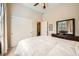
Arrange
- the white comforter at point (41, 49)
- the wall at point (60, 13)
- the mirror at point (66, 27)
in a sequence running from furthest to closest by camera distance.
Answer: the mirror at point (66, 27) → the wall at point (60, 13) → the white comforter at point (41, 49)

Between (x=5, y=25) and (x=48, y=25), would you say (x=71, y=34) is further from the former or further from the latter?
(x=5, y=25)

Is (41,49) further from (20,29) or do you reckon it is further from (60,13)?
(60,13)

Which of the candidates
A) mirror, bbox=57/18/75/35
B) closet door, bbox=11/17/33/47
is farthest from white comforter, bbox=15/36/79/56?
mirror, bbox=57/18/75/35

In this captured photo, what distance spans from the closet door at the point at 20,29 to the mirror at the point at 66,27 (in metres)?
0.71

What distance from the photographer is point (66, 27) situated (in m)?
1.75

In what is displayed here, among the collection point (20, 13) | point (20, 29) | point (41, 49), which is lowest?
point (41, 49)

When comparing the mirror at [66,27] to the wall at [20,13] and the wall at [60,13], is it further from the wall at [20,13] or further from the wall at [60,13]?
the wall at [20,13]

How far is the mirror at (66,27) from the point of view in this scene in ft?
5.69

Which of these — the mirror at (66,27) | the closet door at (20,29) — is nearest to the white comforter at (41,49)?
the closet door at (20,29)

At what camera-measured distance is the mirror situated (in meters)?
1.74

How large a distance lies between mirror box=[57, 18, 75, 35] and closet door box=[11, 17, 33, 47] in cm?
71

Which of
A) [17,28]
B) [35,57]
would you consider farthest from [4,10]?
[35,57]

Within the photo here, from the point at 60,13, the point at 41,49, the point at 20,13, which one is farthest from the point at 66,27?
the point at 20,13

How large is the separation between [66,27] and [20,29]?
0.96 meters
